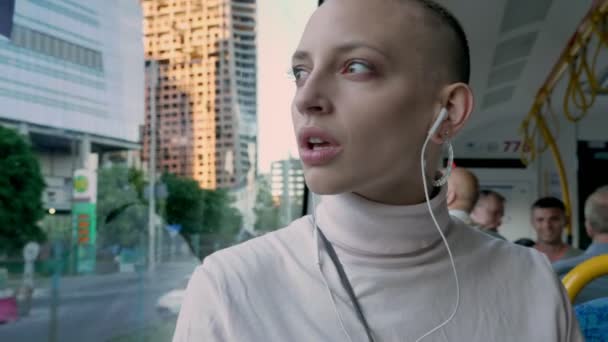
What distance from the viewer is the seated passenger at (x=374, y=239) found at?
1.91ft

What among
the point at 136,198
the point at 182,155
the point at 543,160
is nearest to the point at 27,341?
the point at 136,198

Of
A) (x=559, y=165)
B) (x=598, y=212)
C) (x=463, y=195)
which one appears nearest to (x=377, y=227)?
(x=463, y=195)

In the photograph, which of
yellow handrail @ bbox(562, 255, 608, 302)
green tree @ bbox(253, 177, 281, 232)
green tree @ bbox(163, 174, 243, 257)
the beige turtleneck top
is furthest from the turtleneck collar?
green tree @ bbox(253, 177, 281, 232)

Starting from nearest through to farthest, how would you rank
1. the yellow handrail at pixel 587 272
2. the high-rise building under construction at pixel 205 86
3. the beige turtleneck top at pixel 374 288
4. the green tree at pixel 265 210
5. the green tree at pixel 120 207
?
the beige turtleneck top at pixel 374 288
the yellow handrail at pixel 587 272
the green tree at pixel 120 207
the high-rise building under construction at pixel 205 86
the green tree at pixel 265 210

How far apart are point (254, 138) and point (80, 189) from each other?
1.78 metres

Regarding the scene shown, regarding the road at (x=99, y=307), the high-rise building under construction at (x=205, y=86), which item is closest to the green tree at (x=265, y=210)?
the high-rise building under construction at (x=205, y=86)

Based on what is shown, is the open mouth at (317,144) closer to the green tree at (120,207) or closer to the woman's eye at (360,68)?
the woman's eye at (360,68)

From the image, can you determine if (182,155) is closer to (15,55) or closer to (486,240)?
(15,55)

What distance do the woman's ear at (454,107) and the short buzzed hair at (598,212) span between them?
2.15m

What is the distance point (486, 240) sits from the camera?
0.70m

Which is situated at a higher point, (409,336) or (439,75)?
(439,75)

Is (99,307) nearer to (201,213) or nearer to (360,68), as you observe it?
(201,213)

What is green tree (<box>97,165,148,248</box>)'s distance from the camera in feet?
8.00

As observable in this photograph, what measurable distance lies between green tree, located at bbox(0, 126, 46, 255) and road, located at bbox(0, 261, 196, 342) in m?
0.27
